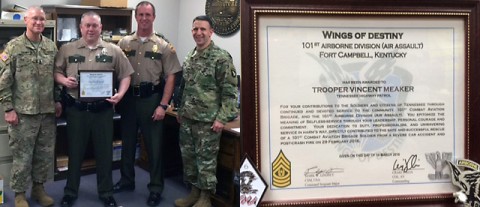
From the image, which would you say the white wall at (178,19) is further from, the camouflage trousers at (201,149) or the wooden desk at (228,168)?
the camouflage trousers at (201,149)

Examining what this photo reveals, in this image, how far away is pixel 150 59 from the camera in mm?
3232

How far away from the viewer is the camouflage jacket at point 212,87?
2881 mm

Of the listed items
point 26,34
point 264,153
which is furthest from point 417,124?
point 26,34

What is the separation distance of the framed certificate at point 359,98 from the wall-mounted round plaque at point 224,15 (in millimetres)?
3632

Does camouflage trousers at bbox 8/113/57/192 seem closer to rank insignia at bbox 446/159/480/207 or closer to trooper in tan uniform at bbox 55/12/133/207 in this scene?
trooper in tan uniform at bbox 55/12/133/207

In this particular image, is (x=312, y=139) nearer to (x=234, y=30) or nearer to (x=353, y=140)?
(x=353, y=140)

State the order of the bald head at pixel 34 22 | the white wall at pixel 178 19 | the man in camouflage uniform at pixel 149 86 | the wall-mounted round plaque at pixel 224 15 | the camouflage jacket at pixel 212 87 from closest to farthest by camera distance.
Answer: the camouflage jacket at pixel 212 87 < the bald head at pixel 34 22 < the man in camouflage uniform at pixel 149 86 < the wall-mounted round plaque at pixel 224 15 < the white wall at pixel 178 19

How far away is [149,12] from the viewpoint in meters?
3.21

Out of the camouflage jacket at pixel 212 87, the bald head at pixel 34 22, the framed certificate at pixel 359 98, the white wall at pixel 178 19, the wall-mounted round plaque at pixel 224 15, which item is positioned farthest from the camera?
the white wall at pixel 178 19

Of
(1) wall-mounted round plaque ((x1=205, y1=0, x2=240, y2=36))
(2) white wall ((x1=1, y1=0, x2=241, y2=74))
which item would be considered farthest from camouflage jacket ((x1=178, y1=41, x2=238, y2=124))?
(2) white wall ((x1=1, y1=0, x2=241, y2=74))

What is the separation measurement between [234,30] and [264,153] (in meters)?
3.83

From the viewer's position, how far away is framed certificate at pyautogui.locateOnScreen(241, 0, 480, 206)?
2.73 ft

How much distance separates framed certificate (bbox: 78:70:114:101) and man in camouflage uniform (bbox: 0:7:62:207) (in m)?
0.27
